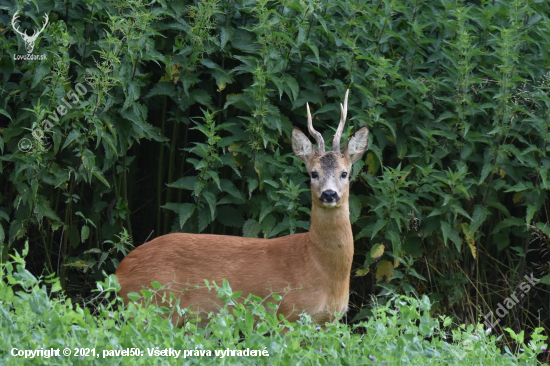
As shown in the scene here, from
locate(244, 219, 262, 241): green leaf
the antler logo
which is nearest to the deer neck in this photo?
locate(244, 219, 262, 241): green leaf

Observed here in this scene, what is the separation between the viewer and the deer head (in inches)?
198

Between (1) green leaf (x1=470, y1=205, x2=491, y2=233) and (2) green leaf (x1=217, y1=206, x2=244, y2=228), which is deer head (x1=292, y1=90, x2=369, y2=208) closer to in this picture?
(2) green leaf (x1=217, y1=206, x2=244, y2=228)

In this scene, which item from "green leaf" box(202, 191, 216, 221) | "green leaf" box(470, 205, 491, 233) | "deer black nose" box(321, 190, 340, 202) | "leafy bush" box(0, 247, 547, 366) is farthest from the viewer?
"green leaf" box(470, 205, 491, 233)

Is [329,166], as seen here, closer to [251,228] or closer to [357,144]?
[357,144]

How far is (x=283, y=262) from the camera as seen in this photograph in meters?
5.12

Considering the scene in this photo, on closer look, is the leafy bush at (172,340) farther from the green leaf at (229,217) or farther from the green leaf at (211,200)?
the green leaf at (229,217)

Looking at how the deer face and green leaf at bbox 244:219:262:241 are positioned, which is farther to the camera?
green leaf at bbox 244:219:262:241

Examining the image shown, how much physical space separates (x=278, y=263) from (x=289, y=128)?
4.46ft

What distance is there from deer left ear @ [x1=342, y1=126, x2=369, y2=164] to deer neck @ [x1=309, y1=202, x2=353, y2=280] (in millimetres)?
438

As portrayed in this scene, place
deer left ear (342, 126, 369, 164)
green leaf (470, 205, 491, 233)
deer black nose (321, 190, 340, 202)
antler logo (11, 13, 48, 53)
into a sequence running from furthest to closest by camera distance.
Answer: green leaf (470, 205, 491, 233), antler logo (11, 13, 48, 53), deer left ear (342, 126, 369, 164), deer black nose (321, 190, 340, 202)

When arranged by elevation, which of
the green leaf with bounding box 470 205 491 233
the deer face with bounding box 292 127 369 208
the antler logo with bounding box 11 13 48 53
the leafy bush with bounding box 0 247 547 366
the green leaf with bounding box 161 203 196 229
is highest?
the antler logo with bounding box 11 13 48 53

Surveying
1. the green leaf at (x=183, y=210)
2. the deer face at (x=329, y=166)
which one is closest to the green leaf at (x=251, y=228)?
the green leaf at (x=183, y=210)

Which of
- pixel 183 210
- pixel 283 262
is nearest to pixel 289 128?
pixel 183 210

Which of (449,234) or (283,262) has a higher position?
(449,234)
